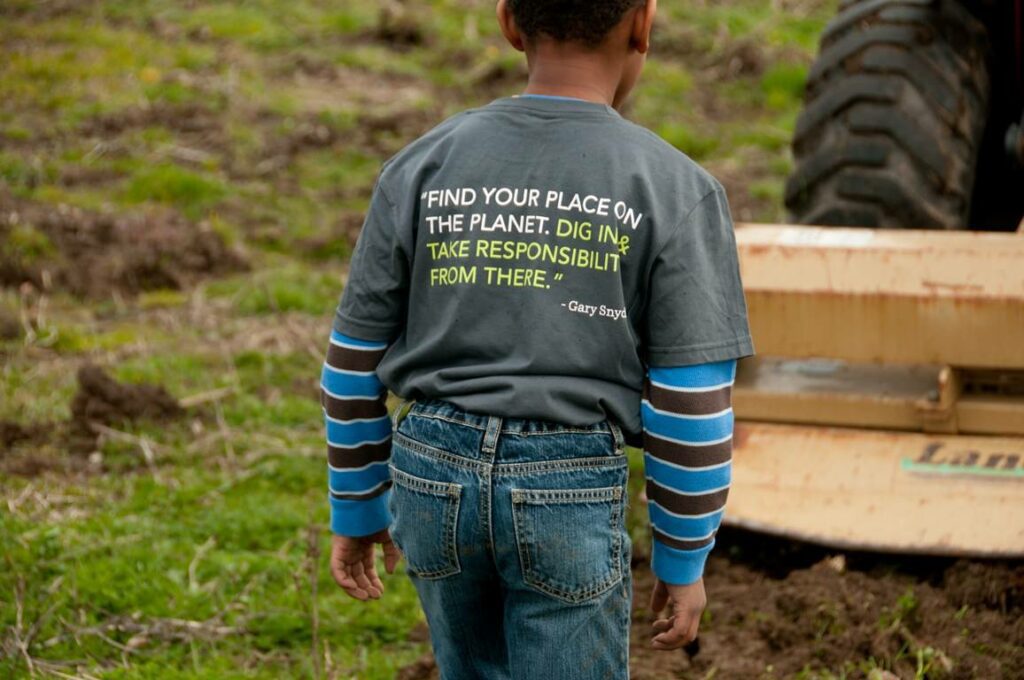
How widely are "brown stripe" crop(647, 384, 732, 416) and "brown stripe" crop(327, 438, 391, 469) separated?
0.45 m

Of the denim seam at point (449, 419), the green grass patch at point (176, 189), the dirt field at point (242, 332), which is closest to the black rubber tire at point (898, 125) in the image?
the dirt field at point (242, 332)

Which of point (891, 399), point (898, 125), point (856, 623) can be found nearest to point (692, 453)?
point (856, 623)

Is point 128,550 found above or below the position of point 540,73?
below

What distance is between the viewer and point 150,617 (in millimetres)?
3311

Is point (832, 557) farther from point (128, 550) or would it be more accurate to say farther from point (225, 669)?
point (128, 550)

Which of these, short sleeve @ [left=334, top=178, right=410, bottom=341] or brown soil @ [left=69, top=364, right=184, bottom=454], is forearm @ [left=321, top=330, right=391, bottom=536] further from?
brown soil @ [left=69, top=364, right=184, bottom=454]

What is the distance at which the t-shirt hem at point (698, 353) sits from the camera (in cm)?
193

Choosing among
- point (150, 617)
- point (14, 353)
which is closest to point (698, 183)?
point (150, 617)

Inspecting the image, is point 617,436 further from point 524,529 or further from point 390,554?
point 390,554

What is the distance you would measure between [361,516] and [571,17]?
2.67ft

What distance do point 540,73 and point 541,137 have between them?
4.1 inches

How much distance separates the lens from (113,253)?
5.91 metres

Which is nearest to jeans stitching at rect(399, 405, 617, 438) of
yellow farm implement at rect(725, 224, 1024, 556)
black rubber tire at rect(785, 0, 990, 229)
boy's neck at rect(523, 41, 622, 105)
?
boy's neck at rect(523, 41, 622, 105)

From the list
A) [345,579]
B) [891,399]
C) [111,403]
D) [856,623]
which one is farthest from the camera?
[111,403]
